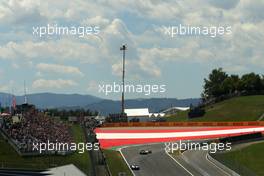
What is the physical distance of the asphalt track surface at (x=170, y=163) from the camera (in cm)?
5275

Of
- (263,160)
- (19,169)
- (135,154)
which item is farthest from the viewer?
(135,154)

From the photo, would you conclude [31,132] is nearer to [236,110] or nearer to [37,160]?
[37,160]

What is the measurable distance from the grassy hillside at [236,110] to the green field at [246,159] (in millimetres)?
32380

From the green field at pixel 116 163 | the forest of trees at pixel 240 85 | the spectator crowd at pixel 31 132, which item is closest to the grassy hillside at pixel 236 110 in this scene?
the forest of trees at pixel 240 85

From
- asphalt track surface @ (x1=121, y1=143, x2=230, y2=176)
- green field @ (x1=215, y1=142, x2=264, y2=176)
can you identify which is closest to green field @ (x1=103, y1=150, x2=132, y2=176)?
asphalt track surface @ (x1=121, y1=143, x2=230, y2=176)

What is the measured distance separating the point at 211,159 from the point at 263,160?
5.19 metres

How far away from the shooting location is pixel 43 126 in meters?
59.7

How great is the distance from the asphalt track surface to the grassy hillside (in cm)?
3230

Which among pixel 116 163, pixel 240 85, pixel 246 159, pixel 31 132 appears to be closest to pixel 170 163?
pixel 116 163

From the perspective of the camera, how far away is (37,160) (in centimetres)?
4678

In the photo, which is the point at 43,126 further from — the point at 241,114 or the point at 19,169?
the point at 241,114

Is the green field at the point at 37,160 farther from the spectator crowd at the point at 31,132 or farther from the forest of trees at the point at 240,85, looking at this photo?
the forest of trees at the point at 240,85

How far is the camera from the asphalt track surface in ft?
173

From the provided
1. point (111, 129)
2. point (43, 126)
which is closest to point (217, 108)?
point (111, 129)
